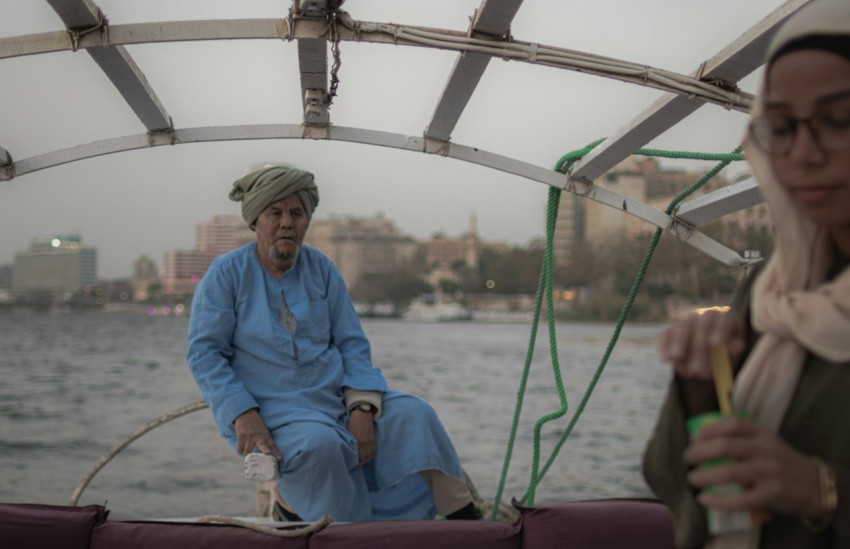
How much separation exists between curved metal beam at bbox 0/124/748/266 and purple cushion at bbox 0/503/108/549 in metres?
1.16

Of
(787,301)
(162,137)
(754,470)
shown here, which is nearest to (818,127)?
(787,301)

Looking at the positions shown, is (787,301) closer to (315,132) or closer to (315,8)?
(315,8)

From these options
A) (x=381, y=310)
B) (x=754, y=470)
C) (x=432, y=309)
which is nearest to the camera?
(x=754, y=470)

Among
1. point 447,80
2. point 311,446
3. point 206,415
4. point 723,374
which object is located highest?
point 447,80

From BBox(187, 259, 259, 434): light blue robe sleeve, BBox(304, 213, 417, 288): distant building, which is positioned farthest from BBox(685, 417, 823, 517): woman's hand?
BBox(304, 213, 417, 288): distant building

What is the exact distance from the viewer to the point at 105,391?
105ft

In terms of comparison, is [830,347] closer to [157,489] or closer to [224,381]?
[224,381]

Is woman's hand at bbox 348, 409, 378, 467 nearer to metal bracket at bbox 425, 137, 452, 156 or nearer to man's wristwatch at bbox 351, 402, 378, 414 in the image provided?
man's wristwatch at bbox 351, 402, 378, 414

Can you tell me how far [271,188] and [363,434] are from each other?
0.86m

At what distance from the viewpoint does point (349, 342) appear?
336cm

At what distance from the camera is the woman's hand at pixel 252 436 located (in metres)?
2.91

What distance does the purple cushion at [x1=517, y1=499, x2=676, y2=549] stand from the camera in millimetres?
2406

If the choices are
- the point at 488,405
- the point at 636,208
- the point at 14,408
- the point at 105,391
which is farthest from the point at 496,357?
the point at 636,208

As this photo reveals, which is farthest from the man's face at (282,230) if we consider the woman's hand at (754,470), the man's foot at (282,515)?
the woman's hand at (754,470)
